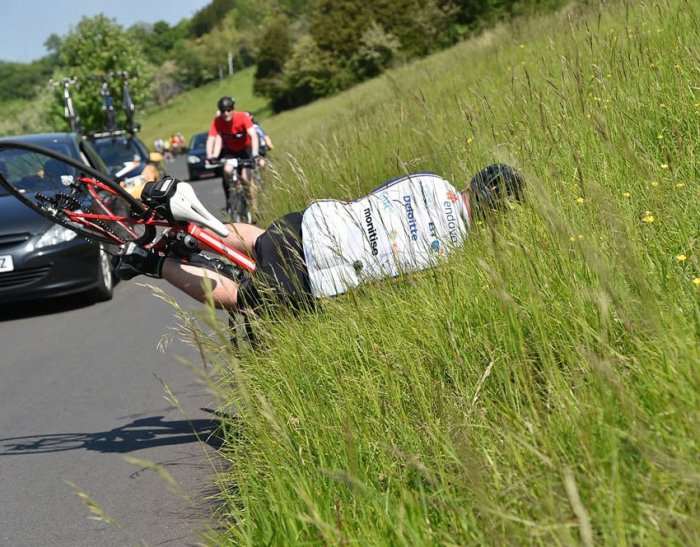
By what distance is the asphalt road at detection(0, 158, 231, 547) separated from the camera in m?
4.64

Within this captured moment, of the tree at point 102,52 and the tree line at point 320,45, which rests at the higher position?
the tree at point 102,52

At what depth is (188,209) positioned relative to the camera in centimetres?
546

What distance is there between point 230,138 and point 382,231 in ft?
28.5

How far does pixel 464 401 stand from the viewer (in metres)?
3.40

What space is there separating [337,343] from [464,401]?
1028mm

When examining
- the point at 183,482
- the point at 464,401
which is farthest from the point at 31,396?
the point at 464,401

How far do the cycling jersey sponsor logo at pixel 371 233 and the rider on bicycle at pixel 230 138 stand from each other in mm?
7774

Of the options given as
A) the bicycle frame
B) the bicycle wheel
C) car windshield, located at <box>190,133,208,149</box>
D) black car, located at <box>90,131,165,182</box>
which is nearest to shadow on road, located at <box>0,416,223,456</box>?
the bicycle frame

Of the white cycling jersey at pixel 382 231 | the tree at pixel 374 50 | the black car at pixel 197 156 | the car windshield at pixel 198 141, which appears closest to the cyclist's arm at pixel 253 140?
the white cycling jersey at pixel 382 231

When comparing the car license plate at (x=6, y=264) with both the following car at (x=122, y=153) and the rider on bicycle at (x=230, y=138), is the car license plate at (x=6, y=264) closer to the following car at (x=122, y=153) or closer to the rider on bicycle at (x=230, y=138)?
the rider on bicycle at (x=230, y=138)

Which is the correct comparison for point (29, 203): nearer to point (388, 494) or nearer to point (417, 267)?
point (417, 267)

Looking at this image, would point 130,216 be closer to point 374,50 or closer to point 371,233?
point 371,233

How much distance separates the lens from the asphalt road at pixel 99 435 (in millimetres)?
4641

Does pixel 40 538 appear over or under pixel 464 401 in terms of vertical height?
under
